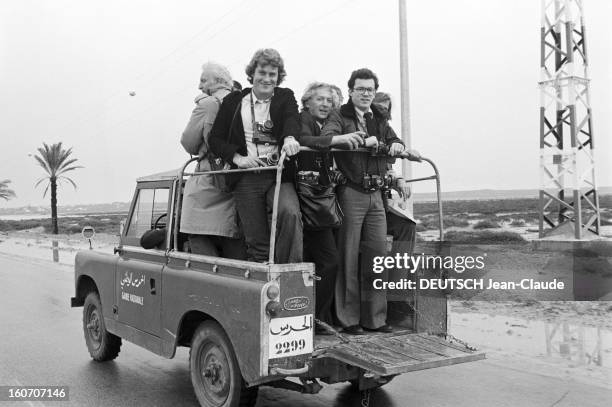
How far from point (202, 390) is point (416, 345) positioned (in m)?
1.63

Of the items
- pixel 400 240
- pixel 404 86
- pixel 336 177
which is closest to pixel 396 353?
pixel 400 240

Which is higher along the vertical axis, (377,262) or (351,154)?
(351,154)

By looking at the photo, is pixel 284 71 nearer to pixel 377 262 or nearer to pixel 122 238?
pixel 377 262

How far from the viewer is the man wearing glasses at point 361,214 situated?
4.77 m

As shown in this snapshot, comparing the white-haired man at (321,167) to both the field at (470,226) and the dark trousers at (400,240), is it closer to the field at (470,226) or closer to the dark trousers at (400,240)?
the dark trousers at (400,240)

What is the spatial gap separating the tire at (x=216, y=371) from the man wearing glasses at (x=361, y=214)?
0.97 meters

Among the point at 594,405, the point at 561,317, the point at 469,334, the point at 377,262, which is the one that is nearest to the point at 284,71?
the point at 377,262

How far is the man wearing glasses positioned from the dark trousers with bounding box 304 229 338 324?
0.44ft

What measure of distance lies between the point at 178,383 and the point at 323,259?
1.99 metres

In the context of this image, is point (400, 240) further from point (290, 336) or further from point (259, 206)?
point (290, 336)

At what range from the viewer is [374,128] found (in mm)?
5004

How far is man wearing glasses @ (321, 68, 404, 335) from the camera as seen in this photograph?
477cm

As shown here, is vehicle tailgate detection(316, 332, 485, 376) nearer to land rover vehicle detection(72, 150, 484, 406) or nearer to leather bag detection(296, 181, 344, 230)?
land rover vehicle detection(72, 150, 484, 406)

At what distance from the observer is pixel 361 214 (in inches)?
189
